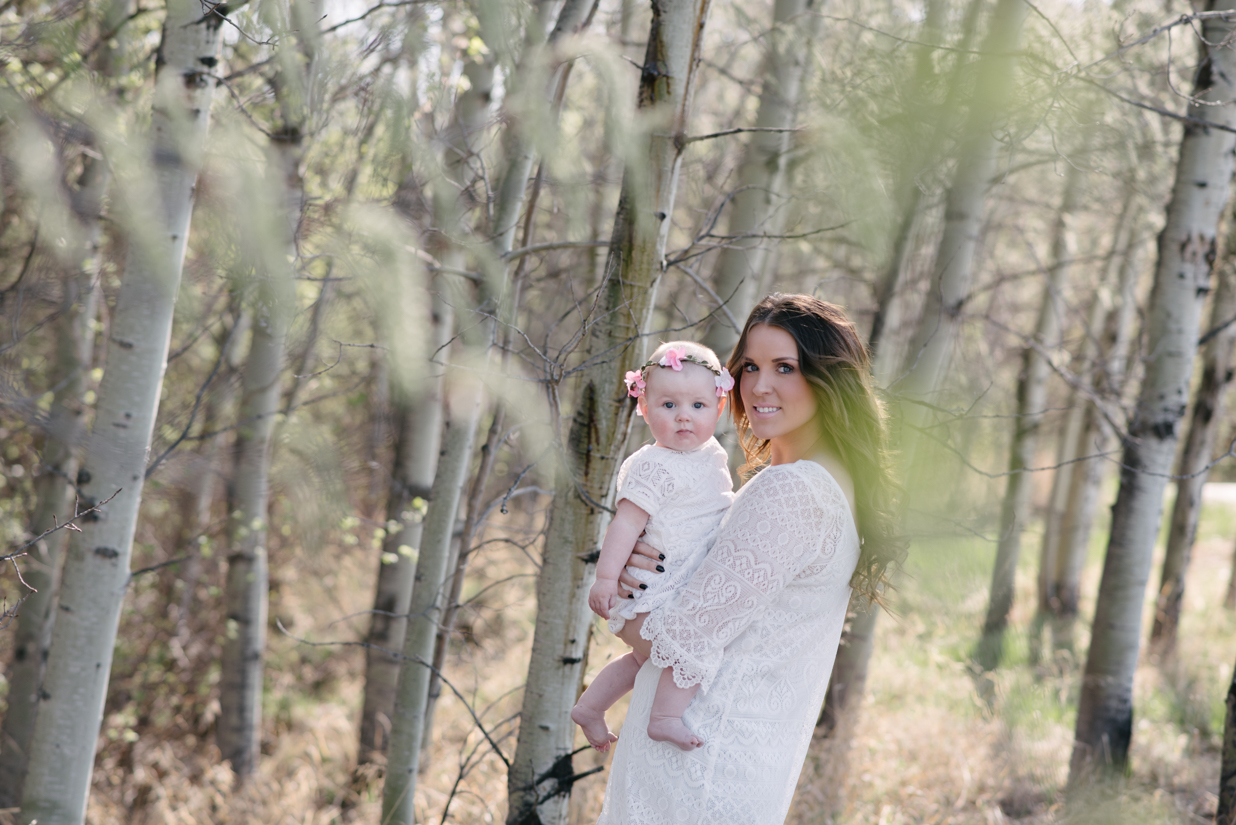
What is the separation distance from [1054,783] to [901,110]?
3.51 m

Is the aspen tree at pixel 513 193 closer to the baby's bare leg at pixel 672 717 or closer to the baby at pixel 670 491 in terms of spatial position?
the baby at pixel 670 491

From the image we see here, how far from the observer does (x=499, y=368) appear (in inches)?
104

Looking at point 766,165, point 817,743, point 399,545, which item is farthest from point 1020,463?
point 399,545

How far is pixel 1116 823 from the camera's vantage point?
3576 millimetres

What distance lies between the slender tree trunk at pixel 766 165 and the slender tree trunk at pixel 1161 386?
1703mm

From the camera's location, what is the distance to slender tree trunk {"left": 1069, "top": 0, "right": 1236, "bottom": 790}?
3727 millimetres

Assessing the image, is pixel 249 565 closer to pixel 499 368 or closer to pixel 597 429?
Answer: pixel 499 368

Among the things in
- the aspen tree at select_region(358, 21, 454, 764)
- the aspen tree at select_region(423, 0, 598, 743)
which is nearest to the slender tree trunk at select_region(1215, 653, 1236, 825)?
the aspen tree at select_region(423, 0, 598, 743)

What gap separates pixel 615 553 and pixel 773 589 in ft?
1.08

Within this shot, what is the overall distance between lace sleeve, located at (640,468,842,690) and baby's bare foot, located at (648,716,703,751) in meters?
0.08

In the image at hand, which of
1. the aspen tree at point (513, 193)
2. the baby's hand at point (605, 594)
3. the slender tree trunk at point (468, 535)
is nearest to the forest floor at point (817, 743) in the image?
the slender tree trunk at point (468, 535)

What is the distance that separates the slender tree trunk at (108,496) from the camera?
258 centimetres

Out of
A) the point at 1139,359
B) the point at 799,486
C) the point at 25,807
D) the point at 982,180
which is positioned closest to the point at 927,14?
the point at 982,180

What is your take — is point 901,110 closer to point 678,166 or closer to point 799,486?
point 678,166
